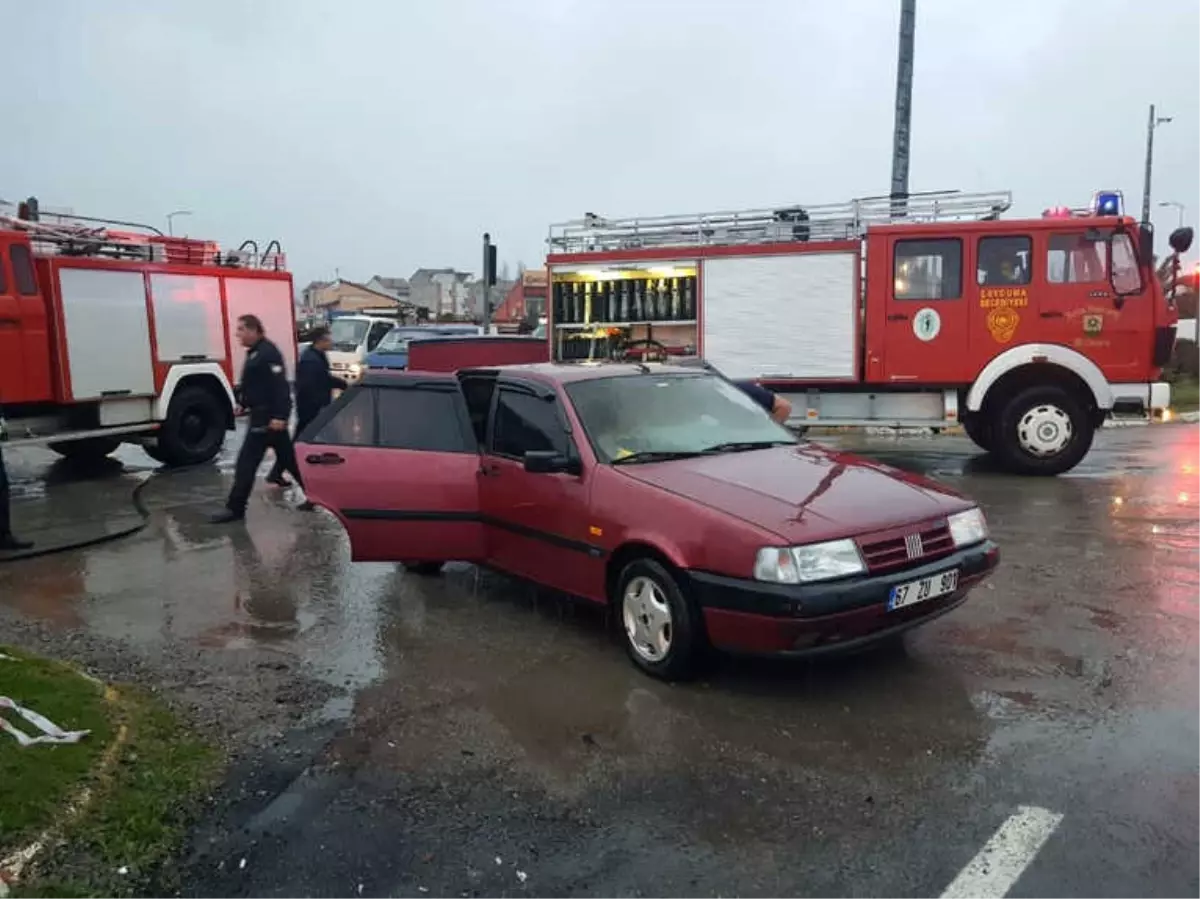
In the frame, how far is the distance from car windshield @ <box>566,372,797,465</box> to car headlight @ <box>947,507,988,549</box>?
113 centimetres

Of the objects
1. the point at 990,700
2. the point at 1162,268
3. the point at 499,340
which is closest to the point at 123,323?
the point at 499,340

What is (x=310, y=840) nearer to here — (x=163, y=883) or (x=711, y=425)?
(x=163, y=883)

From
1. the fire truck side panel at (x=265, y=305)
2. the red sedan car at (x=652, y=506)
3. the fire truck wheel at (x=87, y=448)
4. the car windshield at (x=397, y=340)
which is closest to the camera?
the red sedan car at (x=652, y=506)

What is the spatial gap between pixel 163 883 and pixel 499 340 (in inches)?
247

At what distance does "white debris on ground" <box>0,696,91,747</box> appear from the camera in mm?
3525

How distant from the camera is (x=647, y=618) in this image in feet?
14.9

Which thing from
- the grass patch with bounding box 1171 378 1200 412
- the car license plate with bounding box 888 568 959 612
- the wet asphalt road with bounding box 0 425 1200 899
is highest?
the car license plate with bounding box 888 568 959 612

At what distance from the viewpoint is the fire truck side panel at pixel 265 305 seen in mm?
12289

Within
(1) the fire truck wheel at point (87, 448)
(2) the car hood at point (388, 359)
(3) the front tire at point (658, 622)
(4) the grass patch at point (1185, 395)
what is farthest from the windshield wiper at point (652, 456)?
(4) the grass patch at point (1185, 395)

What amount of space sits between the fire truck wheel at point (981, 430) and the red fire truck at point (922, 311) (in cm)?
3

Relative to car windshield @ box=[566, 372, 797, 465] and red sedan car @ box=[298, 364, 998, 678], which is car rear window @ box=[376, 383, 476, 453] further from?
car windshield @ box=[566, 372, 797, 465]

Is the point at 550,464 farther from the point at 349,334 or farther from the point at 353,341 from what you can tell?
the point at 349,334

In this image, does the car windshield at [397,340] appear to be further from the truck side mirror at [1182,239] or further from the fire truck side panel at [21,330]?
the truck side mirror at [1182,239]

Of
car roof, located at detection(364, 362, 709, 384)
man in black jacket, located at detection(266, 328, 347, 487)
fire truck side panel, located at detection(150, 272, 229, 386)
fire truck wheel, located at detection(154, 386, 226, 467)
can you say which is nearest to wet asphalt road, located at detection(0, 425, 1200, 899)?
car roof, located at detection(364, 362, 709, 384)
